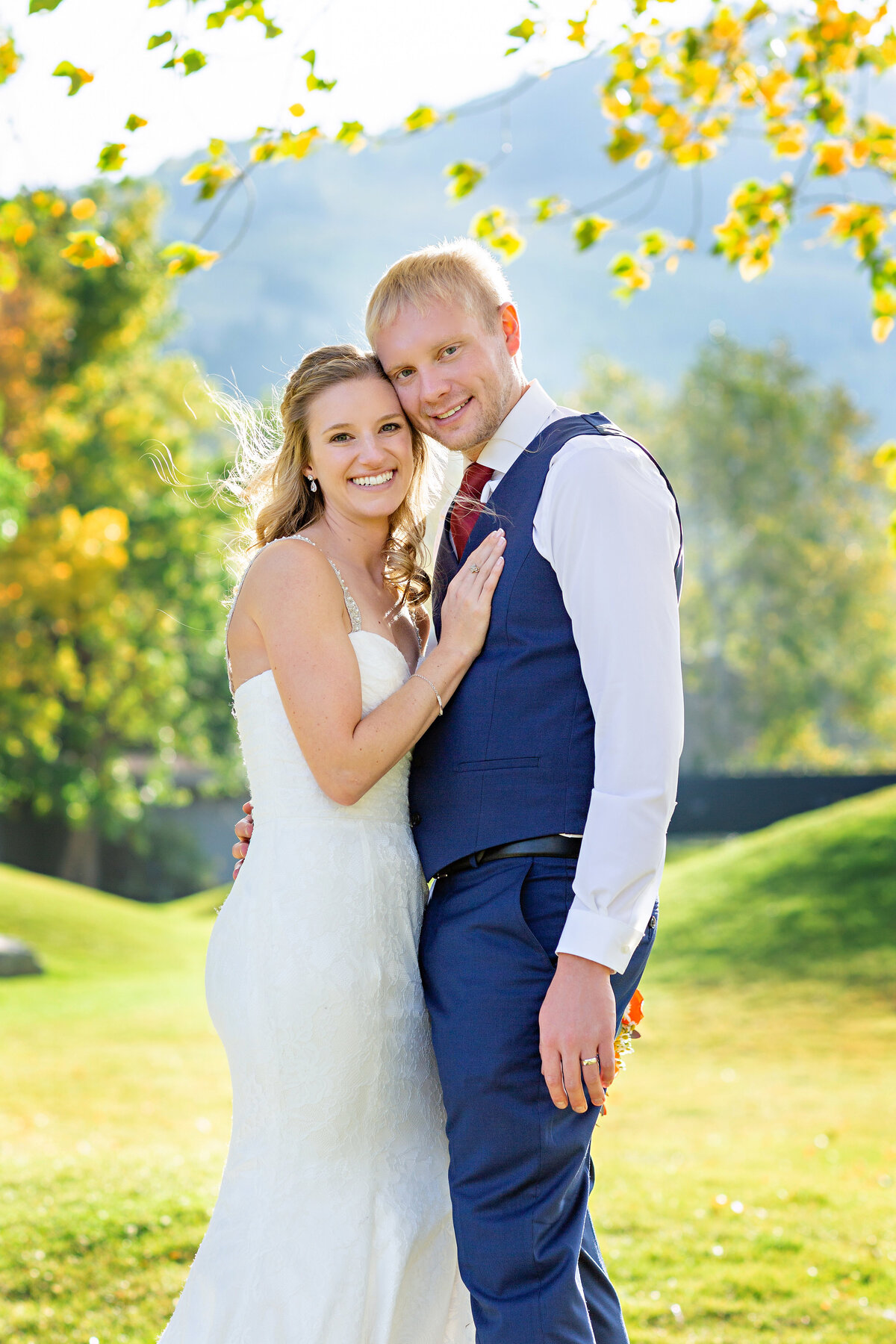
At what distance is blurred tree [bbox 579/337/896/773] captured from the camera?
114 feet

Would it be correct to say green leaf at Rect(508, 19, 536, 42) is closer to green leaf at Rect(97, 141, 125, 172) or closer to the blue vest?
green leaf at Rect(97, 141, 125, 172)

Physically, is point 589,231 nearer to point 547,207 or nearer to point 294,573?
point 547,207

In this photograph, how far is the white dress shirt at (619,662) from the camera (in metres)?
2.37

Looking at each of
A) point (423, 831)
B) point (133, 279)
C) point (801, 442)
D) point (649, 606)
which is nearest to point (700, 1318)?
point (423, 831)

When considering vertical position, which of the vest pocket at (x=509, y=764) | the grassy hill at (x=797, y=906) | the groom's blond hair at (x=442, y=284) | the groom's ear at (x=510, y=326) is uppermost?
the groom's blond hair at (x=442, y=284)

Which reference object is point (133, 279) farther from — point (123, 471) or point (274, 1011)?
point (274, 1011)

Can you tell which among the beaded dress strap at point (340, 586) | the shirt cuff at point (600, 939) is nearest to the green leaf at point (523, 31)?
the beaded dress strap at point (340, 586)

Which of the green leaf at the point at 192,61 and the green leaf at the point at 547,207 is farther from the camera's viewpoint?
the green leaf at the point at 547,207

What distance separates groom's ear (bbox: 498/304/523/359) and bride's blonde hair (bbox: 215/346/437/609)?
0.98ft

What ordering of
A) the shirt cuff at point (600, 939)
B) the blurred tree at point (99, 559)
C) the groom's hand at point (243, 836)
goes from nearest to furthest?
the shirt cuff at point (600, 939) < the groom's hand at point (243, 836) < the blurred tree at point (99, 559)

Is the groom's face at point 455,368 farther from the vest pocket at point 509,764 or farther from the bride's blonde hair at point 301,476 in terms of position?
the vest pocket at point 509,764

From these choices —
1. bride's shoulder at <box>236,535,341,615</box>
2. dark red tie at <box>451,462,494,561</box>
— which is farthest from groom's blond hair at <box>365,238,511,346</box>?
bride's shoulder at <box>236,535,341,615</box>

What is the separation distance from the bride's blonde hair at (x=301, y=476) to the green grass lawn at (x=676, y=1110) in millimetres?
2748

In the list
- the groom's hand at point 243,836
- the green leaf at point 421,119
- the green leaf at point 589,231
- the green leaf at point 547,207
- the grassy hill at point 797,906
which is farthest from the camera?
the grassy hill at point 797,906
